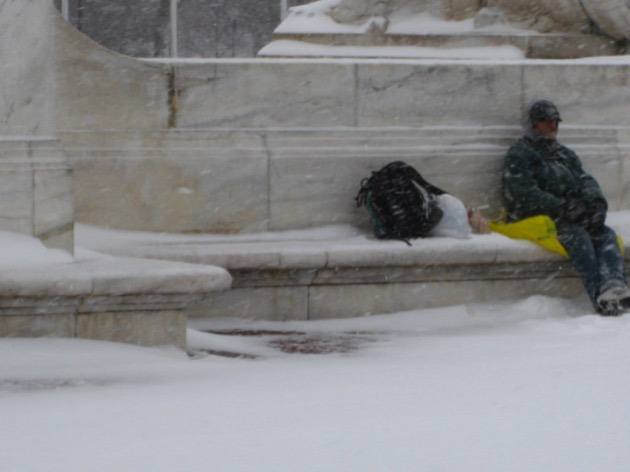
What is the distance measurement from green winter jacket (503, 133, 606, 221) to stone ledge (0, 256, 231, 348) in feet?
9.57

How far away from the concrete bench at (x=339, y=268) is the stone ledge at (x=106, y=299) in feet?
4.40

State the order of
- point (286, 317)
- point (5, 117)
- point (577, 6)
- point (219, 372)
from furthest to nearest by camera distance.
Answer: point (577, 6)
point (286, 317)
point (5, 117)
point (219, 372)

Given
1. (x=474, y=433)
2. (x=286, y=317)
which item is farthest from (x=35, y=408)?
(x=286, y=317)

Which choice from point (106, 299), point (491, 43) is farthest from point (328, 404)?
point (491, 43)

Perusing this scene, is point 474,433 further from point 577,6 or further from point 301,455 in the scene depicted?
point 577,6

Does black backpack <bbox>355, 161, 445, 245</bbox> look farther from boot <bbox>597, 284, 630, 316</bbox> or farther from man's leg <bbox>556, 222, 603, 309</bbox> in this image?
boot <bbox>597, 284, 630, 316</bbox>

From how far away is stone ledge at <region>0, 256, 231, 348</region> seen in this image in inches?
324

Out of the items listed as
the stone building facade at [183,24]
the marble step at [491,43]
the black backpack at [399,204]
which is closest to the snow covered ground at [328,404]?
the black backpack at [399,204]

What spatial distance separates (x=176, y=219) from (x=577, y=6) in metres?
3.55

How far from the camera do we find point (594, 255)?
1068 cm

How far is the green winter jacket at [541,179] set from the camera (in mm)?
10992

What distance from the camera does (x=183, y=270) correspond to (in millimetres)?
8617

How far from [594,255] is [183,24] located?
2105 centimetres

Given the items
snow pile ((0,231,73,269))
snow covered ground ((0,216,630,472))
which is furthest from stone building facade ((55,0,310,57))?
snow pile ((0,231,73,269))
